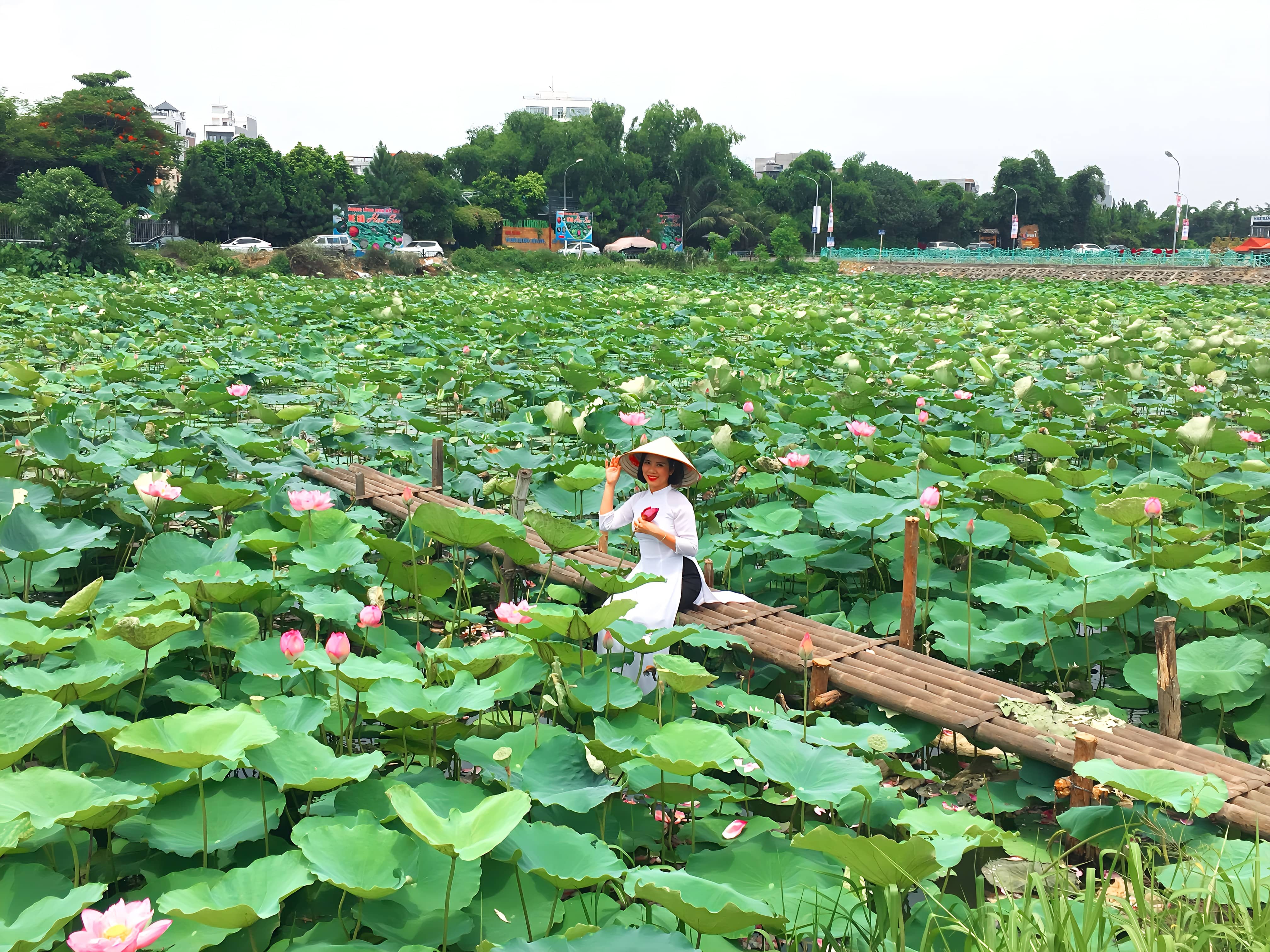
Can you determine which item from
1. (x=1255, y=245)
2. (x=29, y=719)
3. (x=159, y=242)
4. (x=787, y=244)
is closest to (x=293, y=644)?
(x=29, y=719)

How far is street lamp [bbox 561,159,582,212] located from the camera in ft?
151

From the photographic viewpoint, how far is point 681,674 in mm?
2178

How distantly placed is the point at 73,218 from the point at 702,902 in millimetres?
21462

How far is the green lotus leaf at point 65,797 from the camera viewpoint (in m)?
1.54

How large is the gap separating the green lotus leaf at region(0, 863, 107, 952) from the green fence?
28.1 m

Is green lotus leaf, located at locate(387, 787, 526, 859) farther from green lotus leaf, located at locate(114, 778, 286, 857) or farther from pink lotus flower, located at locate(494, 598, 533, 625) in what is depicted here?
pink lotus flower, located at locate(494, 598, 533, 625)

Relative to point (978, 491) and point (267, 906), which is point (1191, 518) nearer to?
point (978, 491)

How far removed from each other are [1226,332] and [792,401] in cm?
545

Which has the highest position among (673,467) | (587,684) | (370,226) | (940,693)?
(370,226)

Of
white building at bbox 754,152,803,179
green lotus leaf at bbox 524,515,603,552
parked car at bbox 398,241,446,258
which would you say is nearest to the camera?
green lotus leaf at bbox 524,515,603,552

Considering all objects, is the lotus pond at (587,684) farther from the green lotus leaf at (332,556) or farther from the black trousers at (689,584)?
the black trousers at (689,584)

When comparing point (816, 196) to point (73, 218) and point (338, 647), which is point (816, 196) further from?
point (338, 647)

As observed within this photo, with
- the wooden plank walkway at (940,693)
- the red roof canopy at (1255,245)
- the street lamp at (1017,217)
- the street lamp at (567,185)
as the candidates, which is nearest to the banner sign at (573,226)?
the street lamp at (567,185)

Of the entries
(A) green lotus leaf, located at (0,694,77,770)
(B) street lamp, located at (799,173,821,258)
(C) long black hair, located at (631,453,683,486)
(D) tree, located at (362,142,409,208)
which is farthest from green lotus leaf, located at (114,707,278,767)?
(B) street lamp, located at (799,173,821,258)
